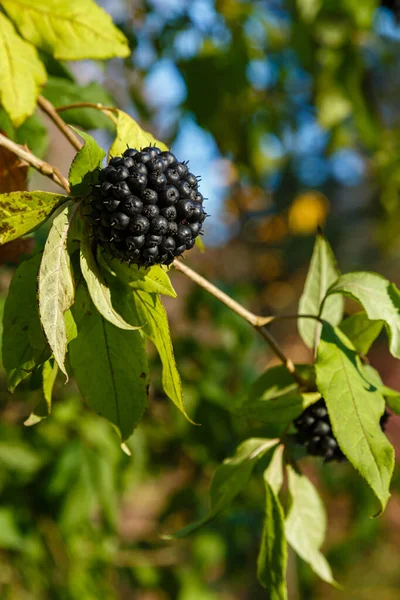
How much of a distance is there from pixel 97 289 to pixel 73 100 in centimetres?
80

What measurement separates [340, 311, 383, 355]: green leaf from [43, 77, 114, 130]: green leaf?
719 millimetres

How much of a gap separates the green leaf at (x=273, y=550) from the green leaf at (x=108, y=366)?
0.86ft

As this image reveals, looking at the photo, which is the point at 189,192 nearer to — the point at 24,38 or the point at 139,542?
the point at 24,38

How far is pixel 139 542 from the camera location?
2.70m

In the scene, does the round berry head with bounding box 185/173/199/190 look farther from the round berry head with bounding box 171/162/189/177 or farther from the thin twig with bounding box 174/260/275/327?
the thin twig with bounding box 174/260/275/327

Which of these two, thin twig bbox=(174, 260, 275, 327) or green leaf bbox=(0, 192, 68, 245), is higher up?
green leaf bbox=(0, 192, 68, 245)

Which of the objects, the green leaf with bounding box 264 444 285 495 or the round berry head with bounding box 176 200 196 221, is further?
the green leaf with bounding box 264 444 285 495

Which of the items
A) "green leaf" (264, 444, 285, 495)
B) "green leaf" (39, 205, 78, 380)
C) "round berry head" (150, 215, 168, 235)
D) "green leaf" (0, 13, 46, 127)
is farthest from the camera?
"green leaf" (264, 444, 285, 495)

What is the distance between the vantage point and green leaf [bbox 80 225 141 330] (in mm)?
790

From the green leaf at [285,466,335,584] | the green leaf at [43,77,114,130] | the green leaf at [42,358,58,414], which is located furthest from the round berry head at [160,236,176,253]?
the green leaf at [43,77,114,130]

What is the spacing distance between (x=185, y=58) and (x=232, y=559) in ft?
7.15

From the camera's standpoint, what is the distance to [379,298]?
0.93 m

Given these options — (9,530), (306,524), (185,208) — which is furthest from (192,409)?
(185,208)

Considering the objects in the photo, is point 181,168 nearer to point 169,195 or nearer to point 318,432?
point 169,195
